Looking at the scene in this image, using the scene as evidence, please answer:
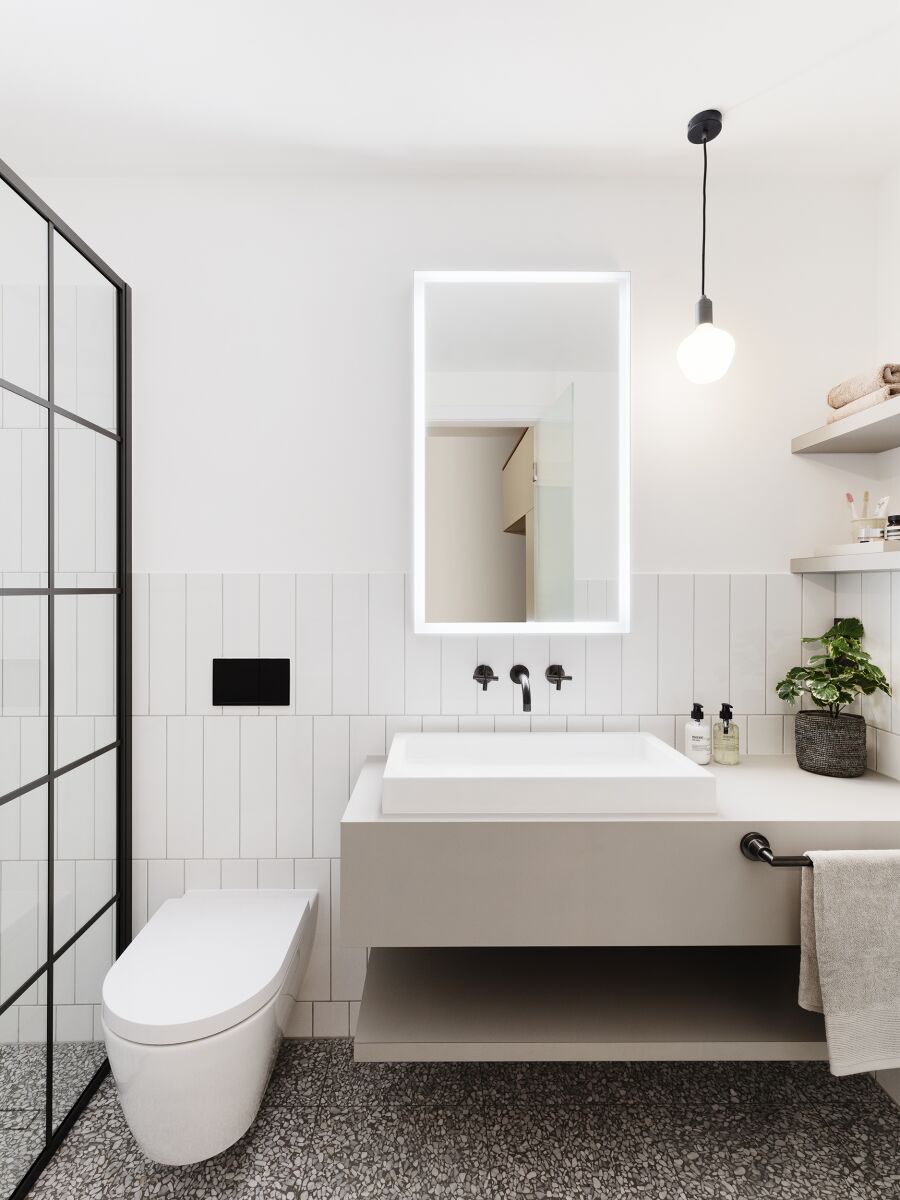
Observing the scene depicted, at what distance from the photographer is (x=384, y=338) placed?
182 cm

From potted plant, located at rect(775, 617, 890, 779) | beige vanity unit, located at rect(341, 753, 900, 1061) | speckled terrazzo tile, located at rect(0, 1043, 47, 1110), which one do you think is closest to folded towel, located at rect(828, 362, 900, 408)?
potted plant, located at rect(775, 617, 890, 779)

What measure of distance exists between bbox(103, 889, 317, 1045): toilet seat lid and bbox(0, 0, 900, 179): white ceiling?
1.90 m

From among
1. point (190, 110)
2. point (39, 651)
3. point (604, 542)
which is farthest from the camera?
point (604, 542)

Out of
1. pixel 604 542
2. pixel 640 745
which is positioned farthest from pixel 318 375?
pixel 640 745

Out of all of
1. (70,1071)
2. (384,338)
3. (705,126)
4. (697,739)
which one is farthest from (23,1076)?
(705,126)

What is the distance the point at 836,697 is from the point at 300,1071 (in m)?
1.64

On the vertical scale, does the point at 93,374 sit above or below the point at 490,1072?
above

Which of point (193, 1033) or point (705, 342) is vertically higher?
point (705, 342)

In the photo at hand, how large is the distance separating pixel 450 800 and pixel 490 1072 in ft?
2.86

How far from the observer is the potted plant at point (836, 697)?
1663mm

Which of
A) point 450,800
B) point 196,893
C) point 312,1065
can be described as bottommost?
point 312,1065

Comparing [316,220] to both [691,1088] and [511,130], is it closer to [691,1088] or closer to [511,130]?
[511,130]

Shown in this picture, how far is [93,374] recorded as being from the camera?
5.43ft

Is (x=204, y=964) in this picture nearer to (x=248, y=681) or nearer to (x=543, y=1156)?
(x=248, y=681)
